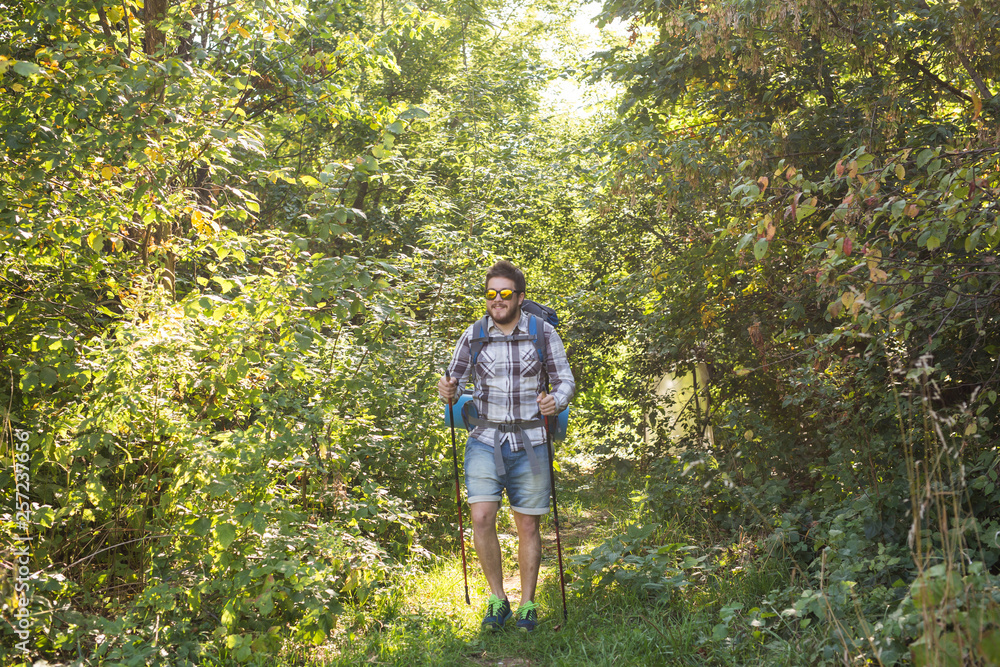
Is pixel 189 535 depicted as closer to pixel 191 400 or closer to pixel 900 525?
pixel 191 400

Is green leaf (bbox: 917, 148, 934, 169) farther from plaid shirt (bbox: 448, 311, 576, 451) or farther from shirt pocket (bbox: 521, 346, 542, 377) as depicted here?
shirt pocket (bbox: 521, 346, 542, 377)

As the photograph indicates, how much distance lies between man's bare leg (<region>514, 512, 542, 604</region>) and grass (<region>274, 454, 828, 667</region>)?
219 mm

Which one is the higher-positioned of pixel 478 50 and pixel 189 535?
pixel 478 50

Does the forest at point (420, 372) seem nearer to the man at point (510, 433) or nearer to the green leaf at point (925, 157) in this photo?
the green leaf at point (925, 157)

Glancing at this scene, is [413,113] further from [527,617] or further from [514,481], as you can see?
[527,617]

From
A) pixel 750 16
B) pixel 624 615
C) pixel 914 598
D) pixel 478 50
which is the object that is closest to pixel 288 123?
pixel 478 50

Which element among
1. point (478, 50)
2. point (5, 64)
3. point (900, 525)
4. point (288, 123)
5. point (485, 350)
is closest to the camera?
point (5, 64)

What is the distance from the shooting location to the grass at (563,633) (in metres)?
3.66

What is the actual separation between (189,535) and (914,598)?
11.4ft

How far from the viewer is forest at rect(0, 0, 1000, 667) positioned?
3.52 meters

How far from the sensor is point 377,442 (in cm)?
546

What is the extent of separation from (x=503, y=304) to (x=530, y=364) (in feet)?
1.27

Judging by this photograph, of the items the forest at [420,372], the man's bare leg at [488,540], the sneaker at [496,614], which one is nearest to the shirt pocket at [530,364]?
the man's bare leg at [488,540]

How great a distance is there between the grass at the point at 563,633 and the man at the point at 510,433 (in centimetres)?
21
